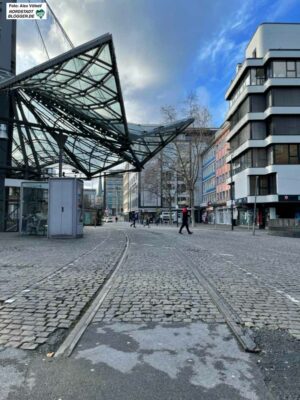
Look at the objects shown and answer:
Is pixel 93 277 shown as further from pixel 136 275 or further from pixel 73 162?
pixel 73 162

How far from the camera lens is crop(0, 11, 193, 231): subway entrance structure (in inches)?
921

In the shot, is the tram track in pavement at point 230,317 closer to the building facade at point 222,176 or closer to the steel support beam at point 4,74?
the steel support beam at point 4,74

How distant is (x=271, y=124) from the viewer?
4816 centimetres

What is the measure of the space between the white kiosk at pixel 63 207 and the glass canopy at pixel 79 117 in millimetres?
6362

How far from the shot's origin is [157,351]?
169 inches

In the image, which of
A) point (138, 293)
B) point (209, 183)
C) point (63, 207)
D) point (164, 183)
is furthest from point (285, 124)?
point (138, 293)

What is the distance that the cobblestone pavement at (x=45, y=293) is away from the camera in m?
4.94

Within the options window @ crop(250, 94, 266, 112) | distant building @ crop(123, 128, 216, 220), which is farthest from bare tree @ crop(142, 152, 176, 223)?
window @ crop(250, 94, 266, 112)

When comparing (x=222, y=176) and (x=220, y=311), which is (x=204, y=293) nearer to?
(x=220, y=311)

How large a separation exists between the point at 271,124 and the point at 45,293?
4541 centimetres

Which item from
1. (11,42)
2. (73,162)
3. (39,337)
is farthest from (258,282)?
(73,162)

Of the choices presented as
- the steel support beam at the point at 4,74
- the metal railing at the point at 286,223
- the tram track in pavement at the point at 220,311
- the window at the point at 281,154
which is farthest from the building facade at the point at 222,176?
the tram track in pavement at the point at 220,311

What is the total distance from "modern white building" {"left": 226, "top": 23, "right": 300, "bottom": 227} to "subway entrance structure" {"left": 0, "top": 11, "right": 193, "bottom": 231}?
14.3m

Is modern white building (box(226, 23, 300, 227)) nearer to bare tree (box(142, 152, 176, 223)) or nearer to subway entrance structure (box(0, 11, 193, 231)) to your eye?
subway entrance structure (box(0, 11, 193, 231))
